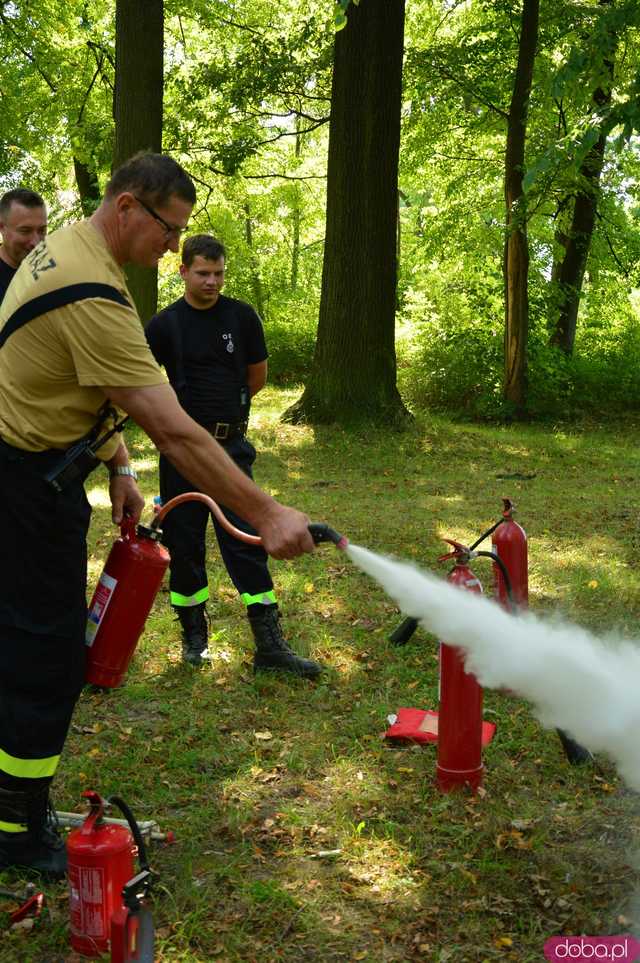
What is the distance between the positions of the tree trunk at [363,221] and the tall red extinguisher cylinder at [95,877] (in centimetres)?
1030

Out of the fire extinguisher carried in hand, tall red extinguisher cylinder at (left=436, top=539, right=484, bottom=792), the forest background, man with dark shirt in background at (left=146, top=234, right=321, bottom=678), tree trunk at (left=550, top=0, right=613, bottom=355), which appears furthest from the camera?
tree trunk at (left=550, top=0, right=613, bottom=355)

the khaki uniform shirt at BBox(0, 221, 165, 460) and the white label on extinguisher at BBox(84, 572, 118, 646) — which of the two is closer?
the khaki uniform shirt at BBox(0, 221, 165, 460)

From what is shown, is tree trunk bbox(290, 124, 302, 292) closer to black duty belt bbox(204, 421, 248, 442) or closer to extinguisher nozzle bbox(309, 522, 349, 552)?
black duty belt bbox(204, 421, 248, 442)

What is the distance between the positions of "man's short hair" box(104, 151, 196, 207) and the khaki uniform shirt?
0.63ft

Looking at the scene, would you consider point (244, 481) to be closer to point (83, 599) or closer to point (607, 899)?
point (83, 599)

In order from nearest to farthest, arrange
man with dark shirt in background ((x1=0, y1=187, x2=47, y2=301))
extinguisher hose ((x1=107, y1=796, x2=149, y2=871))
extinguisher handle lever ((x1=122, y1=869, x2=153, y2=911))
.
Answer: extinguisher handle lever ((x1=122, y1=869, x2=153, y2=911)) → extinguisher hose ((x1=107, y1=796, x2=149, y2=871)) → man with dark shirt in background ((x1=0, y1=187, x2=47, y2=301))

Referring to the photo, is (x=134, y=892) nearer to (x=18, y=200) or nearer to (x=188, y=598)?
(x=188, y=598)

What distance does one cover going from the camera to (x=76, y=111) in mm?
18094

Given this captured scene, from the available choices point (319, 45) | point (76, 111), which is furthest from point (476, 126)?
point (76, 111)

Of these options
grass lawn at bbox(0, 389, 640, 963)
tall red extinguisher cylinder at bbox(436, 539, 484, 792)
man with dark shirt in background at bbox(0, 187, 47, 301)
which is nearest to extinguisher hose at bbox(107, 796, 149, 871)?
grass lawn at bbox(0, 389, 640, 963)

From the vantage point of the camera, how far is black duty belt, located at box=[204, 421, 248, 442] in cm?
538

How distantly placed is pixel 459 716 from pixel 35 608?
5.85 feet

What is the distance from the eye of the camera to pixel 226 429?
543cm

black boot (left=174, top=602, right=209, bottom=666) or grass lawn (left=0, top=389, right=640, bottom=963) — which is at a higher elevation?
black boot (left=174, top=602, right=209, bottom=666)
